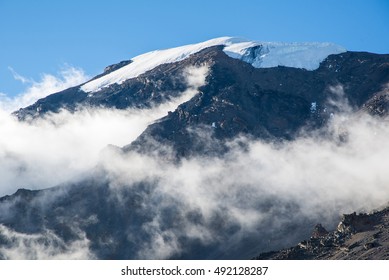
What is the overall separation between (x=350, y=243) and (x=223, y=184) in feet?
197

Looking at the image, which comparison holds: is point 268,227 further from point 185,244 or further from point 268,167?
point 268,167

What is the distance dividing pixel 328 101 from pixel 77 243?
78.2 m

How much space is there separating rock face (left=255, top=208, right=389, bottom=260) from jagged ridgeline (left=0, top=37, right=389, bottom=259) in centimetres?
60

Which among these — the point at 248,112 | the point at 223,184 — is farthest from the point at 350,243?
the point at 248,112

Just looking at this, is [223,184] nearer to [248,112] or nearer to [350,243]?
[248,112]

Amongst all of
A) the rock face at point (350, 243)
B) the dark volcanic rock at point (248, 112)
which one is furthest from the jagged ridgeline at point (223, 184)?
the rock face at point (350, 243)

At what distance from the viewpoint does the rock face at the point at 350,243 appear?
9588cm

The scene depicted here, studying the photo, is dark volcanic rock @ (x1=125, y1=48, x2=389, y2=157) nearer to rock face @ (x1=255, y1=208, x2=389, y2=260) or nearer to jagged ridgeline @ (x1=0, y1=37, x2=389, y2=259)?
jagged ridgeline @ (x1=0, y1=37, x2=389, y2=259)

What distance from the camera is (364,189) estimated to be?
5851 inches

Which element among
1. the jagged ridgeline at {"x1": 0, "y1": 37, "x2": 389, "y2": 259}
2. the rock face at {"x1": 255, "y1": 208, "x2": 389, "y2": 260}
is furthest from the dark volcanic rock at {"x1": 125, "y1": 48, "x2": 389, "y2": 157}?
the rock face at {"x1": 255, "y1": 208, "x2": 389, "y2": 260}

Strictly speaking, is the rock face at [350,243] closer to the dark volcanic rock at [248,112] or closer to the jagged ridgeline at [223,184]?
the jagged ridgeline at [223,184]

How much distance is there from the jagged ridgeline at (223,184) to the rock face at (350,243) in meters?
0.60
